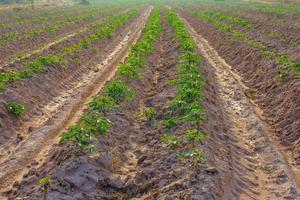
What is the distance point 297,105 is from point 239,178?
4.78 m

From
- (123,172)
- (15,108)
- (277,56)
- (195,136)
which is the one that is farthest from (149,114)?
(277,56)

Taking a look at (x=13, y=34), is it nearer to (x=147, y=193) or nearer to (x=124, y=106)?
(x=124, y=106)

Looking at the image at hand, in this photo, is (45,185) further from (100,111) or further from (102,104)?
(102,104)

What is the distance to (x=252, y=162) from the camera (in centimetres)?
1023

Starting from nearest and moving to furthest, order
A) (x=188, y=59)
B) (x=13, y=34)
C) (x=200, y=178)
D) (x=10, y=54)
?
1. (x=200, y=178)
2. (x=188, y=59)
3. (x=10, y=54)
4. (x=13, y=34)

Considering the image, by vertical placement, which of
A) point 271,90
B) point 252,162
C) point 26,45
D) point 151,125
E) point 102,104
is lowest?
point 26,45

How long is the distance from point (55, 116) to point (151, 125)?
9.22 ft

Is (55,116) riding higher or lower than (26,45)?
higher

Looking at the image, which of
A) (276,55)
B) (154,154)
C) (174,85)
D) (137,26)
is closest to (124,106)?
(174,85)

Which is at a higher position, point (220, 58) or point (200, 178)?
point (200, 178)

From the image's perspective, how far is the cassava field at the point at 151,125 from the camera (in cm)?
860

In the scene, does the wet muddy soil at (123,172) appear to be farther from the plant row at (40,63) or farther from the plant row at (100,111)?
the plant row at (40,63)

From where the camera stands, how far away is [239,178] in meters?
9.15

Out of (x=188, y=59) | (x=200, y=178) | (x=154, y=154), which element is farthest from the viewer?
(x=188, y=59)
